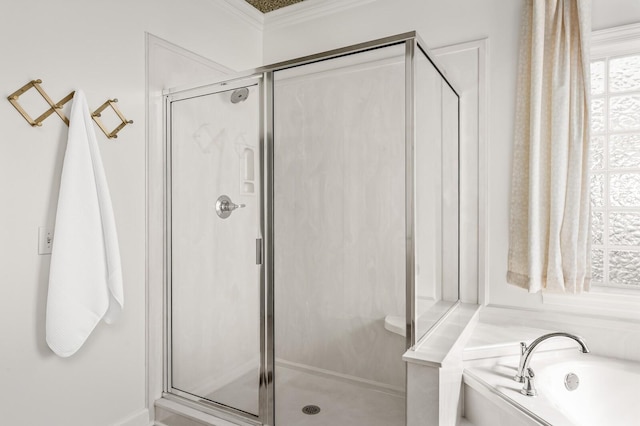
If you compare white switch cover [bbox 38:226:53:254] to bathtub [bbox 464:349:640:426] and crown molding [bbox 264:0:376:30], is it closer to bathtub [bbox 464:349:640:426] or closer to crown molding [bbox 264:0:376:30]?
bathtub [bbox 464:349:640:426]

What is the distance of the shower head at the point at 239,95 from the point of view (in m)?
1.84

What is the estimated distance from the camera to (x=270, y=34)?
288 cm

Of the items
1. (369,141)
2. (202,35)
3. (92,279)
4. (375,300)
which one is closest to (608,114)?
(369,141)

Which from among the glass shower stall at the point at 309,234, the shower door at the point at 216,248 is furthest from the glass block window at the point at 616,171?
the shower door at the point at 216,248

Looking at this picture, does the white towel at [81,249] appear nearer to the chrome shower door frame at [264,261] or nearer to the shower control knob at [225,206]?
the shower control knob at [225,206]

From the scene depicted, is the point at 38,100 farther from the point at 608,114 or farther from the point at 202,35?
the point at 608,114

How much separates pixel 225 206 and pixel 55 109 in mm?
763

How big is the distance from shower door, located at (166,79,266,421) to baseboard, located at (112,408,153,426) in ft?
0.49

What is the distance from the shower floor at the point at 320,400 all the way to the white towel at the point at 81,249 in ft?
2.21

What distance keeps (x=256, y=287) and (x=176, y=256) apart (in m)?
0.50

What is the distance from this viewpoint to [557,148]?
190 cm

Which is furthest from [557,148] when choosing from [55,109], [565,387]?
[55,109]

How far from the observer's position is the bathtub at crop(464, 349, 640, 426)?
1576mm

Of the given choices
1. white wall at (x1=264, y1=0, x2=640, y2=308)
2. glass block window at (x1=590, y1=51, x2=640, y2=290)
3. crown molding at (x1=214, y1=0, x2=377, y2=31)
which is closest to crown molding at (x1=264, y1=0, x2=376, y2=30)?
crown molding at (x1=214, y1=0, x2=377, y2=31)
